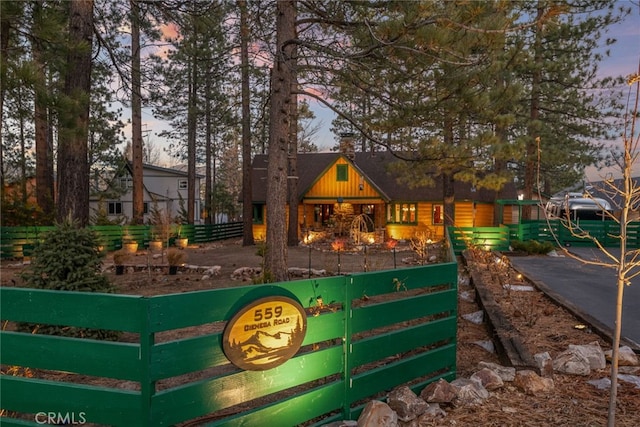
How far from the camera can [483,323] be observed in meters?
6.90

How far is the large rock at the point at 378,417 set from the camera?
336 centimetres

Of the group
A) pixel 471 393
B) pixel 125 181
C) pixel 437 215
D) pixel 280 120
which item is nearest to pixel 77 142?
pixel 280 120

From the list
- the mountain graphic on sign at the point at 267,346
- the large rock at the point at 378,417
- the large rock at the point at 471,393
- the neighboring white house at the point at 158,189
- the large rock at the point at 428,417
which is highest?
the neighboring white house at the point at 158,189

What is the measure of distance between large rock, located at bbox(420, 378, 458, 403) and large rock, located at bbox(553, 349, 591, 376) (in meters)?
1.55

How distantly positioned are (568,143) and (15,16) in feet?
91.3

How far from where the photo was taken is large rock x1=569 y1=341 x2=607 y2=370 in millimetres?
4801

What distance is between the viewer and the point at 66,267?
5152 mm

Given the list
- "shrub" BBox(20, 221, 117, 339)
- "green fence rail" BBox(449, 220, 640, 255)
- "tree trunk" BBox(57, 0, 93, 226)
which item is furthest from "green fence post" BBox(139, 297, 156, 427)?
"green fence rail" BBox(449, 220, 640, 255)

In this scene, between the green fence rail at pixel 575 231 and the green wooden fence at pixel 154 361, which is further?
the green fence rail at pixel 575 231

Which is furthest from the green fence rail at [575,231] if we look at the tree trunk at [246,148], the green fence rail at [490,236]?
the tree trunk at [246,148]

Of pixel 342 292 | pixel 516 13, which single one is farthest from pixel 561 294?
pixel 342 292

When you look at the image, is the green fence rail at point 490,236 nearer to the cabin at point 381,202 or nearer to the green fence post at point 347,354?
Answer: the cabin at point 381,202

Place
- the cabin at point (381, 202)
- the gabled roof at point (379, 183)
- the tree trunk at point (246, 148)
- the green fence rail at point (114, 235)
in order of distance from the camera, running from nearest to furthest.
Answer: the green fence rail at point (114, 235)
the tree trunk at point (246, 148)
the cabin at point (381, 202)
the gabled roof at point (379, 183)

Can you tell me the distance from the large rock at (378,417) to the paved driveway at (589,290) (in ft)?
10.3
